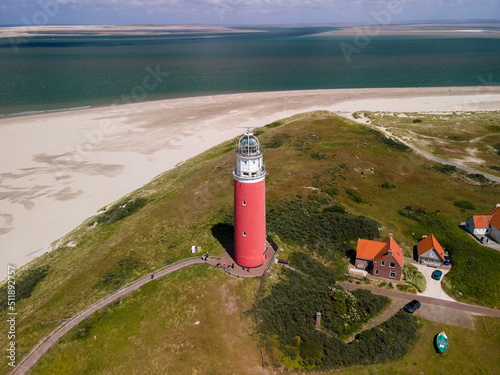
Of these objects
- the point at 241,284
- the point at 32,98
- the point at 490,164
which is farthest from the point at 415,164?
the point at 32,98

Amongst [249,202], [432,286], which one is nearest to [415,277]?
[432,286]

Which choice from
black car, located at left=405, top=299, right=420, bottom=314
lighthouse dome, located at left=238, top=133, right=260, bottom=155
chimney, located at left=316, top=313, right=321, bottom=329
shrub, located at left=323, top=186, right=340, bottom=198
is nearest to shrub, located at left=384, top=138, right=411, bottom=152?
shrub, located at left=323, top=186, right=340, bottom=198

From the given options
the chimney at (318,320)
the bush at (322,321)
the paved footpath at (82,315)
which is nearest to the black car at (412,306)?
the bush at (322,321)

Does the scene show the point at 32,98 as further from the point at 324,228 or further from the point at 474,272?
the point at 474,272

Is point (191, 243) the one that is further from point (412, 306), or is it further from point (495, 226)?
point (495, 226)

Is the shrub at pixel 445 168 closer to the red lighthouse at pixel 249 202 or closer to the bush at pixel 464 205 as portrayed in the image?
the bush at pixel 464 205

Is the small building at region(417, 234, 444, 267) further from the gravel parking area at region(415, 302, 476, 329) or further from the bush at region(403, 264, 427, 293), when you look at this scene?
the gravel parking area at region(415, 302, 476, 329)

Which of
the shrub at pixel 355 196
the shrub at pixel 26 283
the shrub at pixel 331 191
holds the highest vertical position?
the shrub at pixel 331 191
